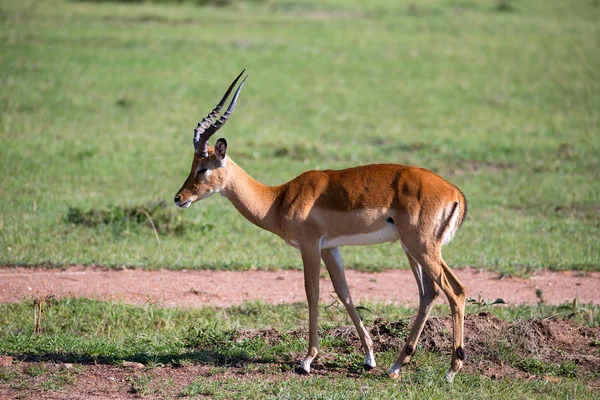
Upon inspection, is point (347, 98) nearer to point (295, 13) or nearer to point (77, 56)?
point (77, 56)

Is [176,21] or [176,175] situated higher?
[176,21]

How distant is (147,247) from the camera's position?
30.2ft

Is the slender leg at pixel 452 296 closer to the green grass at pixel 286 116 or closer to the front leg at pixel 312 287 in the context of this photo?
the front leg at pixel 312 287

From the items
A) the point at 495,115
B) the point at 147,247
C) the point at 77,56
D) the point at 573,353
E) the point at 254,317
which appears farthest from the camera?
the point at 77,56

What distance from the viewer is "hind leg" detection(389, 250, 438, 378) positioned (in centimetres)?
601

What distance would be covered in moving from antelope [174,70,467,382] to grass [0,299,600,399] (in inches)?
9.2

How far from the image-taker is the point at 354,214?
5957 mm

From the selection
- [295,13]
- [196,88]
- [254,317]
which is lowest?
[254,317]

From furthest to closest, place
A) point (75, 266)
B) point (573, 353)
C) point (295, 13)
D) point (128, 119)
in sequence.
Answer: point (295, 13) → point (128, 119) → point (75, 266) → point (573, 353)

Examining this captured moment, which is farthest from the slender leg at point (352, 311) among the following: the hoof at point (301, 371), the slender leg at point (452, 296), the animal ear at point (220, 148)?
the animal ear at point (220, 148)

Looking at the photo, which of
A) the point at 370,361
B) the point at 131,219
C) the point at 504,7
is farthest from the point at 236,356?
the point at 504,7

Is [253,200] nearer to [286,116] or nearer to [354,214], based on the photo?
[354,214]

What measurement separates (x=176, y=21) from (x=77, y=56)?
535 cm

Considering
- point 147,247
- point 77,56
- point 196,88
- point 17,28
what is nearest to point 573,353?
point 147,247
